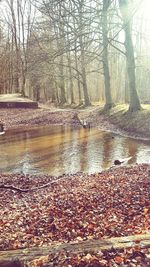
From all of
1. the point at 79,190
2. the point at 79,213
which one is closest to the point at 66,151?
the point at 79,190

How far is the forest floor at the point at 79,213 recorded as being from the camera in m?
3.88

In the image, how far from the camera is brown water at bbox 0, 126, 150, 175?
1200 cm

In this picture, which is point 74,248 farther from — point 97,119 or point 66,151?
point 97,119

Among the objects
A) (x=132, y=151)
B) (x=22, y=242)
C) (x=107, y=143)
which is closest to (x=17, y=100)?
(x=107, y=143)

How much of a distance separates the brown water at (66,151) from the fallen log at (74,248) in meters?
6.93

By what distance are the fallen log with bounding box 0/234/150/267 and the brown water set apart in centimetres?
693

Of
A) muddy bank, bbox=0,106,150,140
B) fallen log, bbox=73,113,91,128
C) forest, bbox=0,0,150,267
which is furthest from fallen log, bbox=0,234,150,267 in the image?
fallen log, bbox=73,113,91,128

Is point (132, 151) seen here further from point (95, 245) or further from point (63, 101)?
point (63, 101)

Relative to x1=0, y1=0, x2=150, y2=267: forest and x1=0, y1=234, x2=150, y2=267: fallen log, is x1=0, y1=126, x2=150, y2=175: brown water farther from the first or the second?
x1=0, y1=234, x2=150, y2=267: fallen log

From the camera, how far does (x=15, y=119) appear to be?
2744 cm

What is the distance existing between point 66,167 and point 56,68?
29347mm

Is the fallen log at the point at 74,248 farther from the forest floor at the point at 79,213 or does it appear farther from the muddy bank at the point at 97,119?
the muddy bank at the point at 97,119

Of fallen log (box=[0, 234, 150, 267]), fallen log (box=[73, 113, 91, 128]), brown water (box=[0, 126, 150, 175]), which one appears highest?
fallen log (box=[73, 113, 91, 128])

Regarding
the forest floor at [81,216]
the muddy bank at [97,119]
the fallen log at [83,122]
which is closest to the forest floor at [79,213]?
the forest floor at [81,216]
